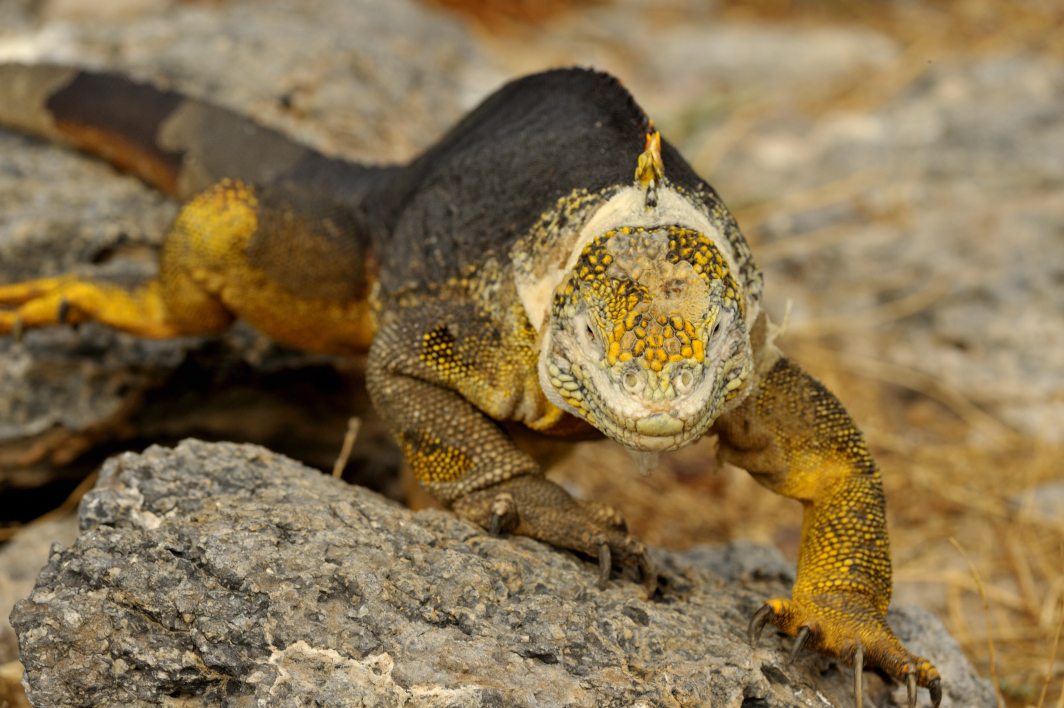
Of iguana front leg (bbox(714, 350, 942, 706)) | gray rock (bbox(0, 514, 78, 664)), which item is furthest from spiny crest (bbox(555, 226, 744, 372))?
gray rock (bbox(0, 514, 78, 664))

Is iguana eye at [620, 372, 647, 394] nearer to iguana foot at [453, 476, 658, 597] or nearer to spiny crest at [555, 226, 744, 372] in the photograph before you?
spiny crest at [555, 226, 744, 372]

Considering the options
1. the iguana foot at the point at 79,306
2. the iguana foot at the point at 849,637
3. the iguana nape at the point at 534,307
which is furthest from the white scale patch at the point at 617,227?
the iguana foot at the point at 79,306

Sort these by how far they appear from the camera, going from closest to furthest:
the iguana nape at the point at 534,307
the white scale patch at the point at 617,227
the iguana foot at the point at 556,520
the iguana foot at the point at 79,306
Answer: the iguana nape at the point at 534,307 → the white scale patch at the point at 617,227 → the iguana foot at the point at 556,520 → the iguana foot at the point at 79,306

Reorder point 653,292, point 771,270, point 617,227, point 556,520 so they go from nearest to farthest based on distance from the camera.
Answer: point 653,292 < point 617,227 < point 556,520 < point 771,270

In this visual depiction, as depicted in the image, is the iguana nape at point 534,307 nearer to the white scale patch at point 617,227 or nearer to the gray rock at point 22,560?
the white scale patch at point 617,227

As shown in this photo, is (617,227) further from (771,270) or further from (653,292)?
(771,270)

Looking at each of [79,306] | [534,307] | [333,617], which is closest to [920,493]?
[534,307]

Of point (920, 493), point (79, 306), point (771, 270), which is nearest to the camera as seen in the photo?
point (79, 306)
